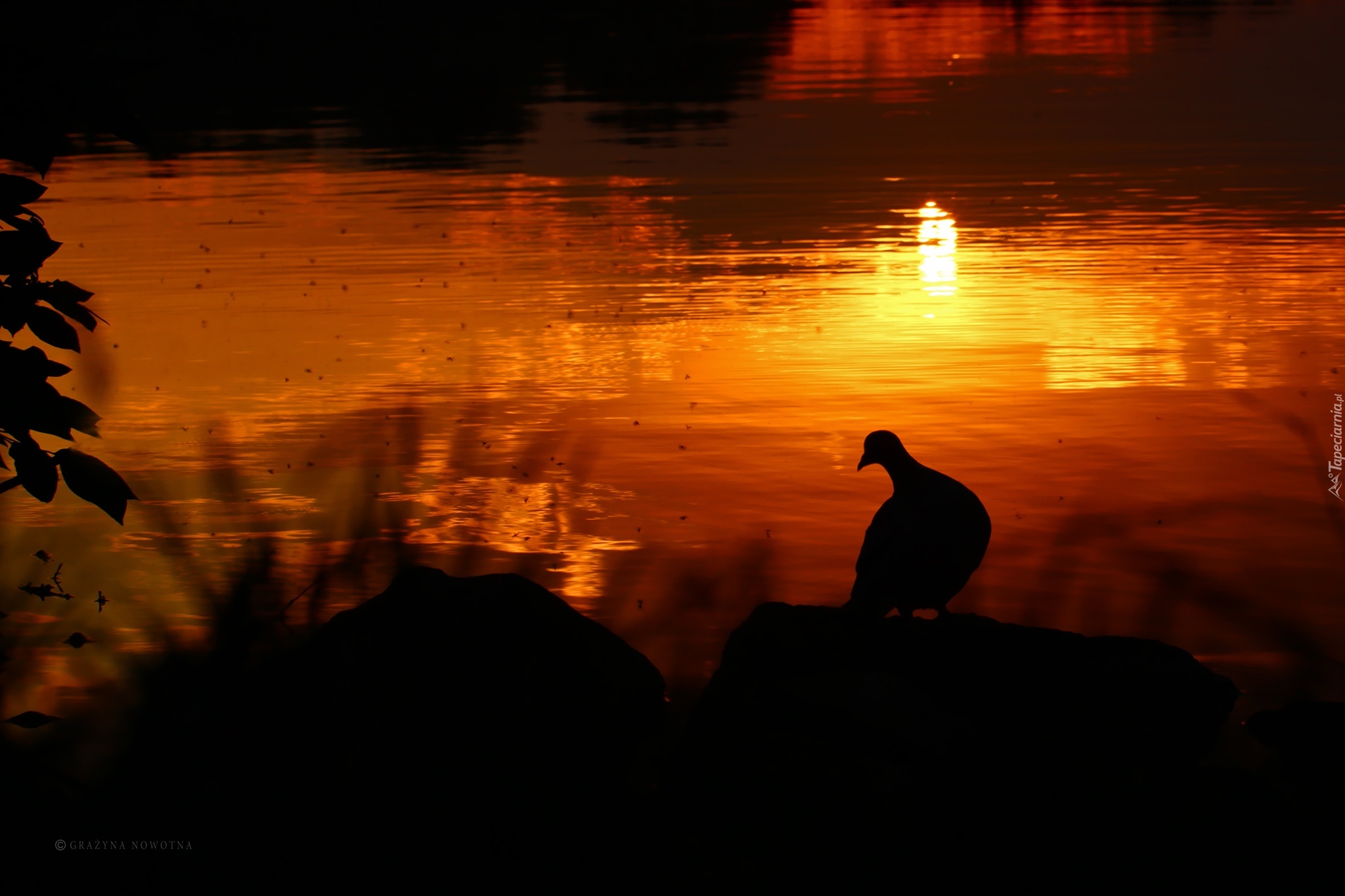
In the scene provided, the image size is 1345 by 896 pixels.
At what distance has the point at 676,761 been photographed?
20.3 feet

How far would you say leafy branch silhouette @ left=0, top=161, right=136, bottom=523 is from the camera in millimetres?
3680

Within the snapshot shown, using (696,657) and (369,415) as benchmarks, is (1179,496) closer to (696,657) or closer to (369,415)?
(696,657)

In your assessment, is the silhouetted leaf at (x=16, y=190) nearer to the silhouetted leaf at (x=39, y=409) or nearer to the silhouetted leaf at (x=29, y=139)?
the silhouetted leaf at (x=29, y=139)

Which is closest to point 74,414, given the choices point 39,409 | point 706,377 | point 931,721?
point 39,409

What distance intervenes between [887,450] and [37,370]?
3939 mm

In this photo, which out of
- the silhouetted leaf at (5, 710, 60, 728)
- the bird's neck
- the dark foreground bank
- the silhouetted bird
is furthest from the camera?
the bird's neck

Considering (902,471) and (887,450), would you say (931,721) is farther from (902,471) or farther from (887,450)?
(887,450)

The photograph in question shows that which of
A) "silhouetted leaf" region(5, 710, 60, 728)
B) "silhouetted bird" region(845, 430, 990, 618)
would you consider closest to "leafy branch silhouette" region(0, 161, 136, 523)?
"silhouetted leaf" region(5, 710, 60, 728)

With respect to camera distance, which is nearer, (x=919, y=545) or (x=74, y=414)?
(x=74, y=414)

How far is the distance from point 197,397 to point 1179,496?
6.50 metres

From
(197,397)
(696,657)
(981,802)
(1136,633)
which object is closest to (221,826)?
(696,657)

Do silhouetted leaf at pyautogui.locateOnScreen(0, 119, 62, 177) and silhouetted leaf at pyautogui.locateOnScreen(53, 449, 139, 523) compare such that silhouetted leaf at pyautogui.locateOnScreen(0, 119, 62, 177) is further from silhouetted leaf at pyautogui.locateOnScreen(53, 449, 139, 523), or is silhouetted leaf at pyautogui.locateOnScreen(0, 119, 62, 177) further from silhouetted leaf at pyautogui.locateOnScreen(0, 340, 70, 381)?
silhouetted leaf at pyautogui.locateOnScreen(53, 449, 139, 523)

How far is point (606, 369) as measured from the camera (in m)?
11.2

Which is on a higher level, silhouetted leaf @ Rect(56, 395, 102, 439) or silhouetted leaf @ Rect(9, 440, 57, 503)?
silhouetted leaf @ Rect(56, 395, 102, 439)
